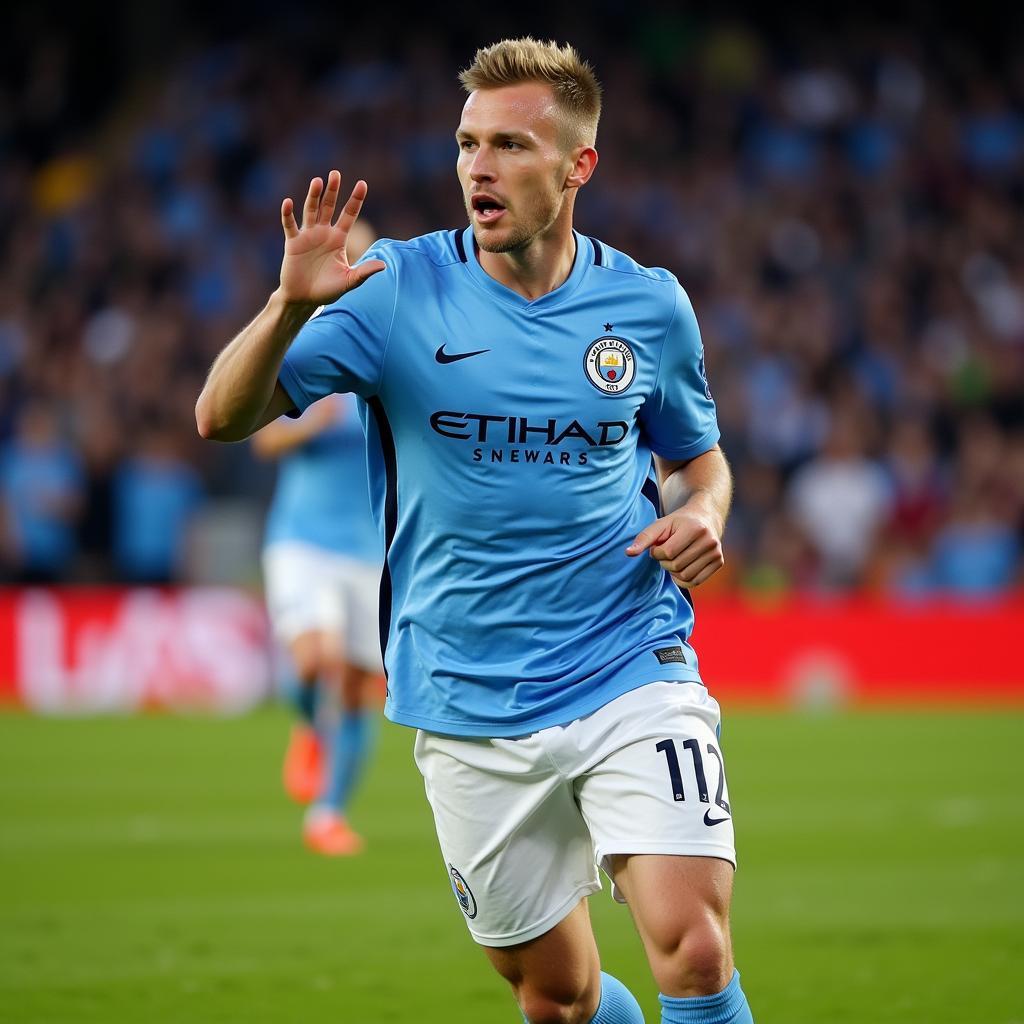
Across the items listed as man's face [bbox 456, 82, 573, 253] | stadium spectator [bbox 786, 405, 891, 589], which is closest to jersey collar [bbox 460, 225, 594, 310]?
man's face [bbox 456, 82, 573, 253]

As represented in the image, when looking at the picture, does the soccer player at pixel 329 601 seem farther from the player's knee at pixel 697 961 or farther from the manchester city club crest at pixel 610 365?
the player's knee at pixel 697 961

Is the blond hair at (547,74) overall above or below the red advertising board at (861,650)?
above

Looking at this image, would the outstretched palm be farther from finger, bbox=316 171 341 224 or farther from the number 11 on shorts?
the number 11 on shorts

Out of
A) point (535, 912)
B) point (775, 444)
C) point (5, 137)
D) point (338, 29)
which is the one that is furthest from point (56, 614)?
point (535, 912)

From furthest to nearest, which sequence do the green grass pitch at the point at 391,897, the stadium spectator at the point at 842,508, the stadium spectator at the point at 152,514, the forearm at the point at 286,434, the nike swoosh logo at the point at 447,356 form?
1. the stadium spectator at the point at 842,508
2. the stadium spectator at the point at 152,514
3. the forearm at the point at 286,434
4. the green grass pitch at the point at 391,897
5. the nike swoosh logo at the point at 447,356

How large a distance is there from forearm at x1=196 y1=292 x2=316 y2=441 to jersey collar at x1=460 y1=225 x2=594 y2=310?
2.16 ft

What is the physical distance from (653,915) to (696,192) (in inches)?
742

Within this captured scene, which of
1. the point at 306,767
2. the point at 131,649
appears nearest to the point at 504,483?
the point at 306,767

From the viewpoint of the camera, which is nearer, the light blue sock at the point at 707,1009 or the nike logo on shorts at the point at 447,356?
the light blue sock at the point at 707,1009

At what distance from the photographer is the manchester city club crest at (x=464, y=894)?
4719 millimetres

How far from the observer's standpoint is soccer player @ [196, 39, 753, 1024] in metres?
4.52

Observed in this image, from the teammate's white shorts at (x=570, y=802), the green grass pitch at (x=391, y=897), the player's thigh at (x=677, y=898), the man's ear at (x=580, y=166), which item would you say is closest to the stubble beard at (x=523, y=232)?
the man's ear at (x=580, y=166)

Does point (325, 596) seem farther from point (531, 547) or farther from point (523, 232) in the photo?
point (523, 232)

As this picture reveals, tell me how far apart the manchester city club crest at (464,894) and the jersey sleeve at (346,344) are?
3.92 ft
